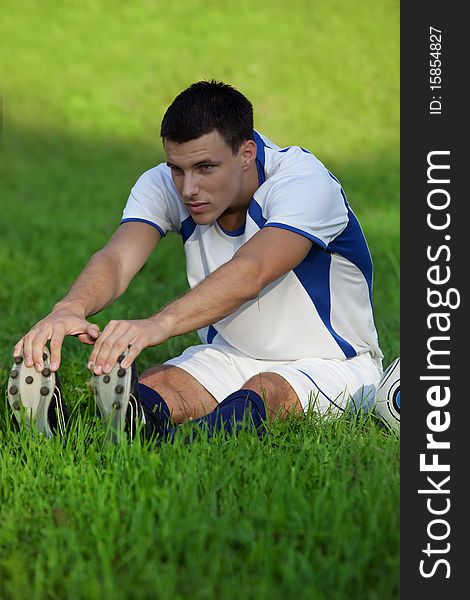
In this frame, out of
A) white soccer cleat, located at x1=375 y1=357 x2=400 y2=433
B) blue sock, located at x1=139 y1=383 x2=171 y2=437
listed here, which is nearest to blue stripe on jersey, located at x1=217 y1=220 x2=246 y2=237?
blue sock, located at x1=139 y1=383 x2=171 y2=437

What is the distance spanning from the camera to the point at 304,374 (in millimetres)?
5059

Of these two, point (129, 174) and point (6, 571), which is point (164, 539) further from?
point (129, 174)

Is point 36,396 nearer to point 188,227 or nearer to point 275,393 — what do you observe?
point 275,393

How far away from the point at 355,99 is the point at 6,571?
57.1 ft

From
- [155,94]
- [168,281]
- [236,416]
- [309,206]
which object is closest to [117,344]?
[236,416]

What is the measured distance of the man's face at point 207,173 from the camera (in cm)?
479

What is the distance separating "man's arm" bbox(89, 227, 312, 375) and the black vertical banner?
2.15 feet

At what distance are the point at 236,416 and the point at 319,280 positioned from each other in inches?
37.0

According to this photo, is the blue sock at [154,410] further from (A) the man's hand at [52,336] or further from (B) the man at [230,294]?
(A) the man's hand at [52,336]

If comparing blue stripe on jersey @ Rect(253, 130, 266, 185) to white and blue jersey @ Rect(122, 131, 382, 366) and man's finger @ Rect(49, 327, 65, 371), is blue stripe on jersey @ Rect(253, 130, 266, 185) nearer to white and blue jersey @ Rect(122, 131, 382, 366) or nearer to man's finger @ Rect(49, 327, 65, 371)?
white and blue jersey @ Rect(122, 131, 382, 366)

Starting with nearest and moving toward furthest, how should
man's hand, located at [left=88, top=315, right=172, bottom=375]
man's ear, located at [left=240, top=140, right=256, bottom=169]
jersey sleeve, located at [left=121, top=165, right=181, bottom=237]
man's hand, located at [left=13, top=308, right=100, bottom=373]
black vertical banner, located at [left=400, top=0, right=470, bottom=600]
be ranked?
black vertical banner, located at [left=400, top=0, right=470, bottom=600], man's hand, located at [left=88, top=315, right=172, bottom=375], man's hand, located at [left=13, top=308, right=100, bottom=373], man's ear, located at [left=240, top=140, right=256, bottom=169], jersey sleeve, located at [left=121, top=165, right=181, bottom=237]

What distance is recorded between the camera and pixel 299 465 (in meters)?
4.01

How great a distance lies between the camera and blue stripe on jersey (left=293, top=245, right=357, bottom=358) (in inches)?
203

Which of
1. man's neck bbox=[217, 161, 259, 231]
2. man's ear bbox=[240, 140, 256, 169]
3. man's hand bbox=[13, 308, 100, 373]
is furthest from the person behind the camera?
man's neck bbox=[217, 161, 259, 231]
